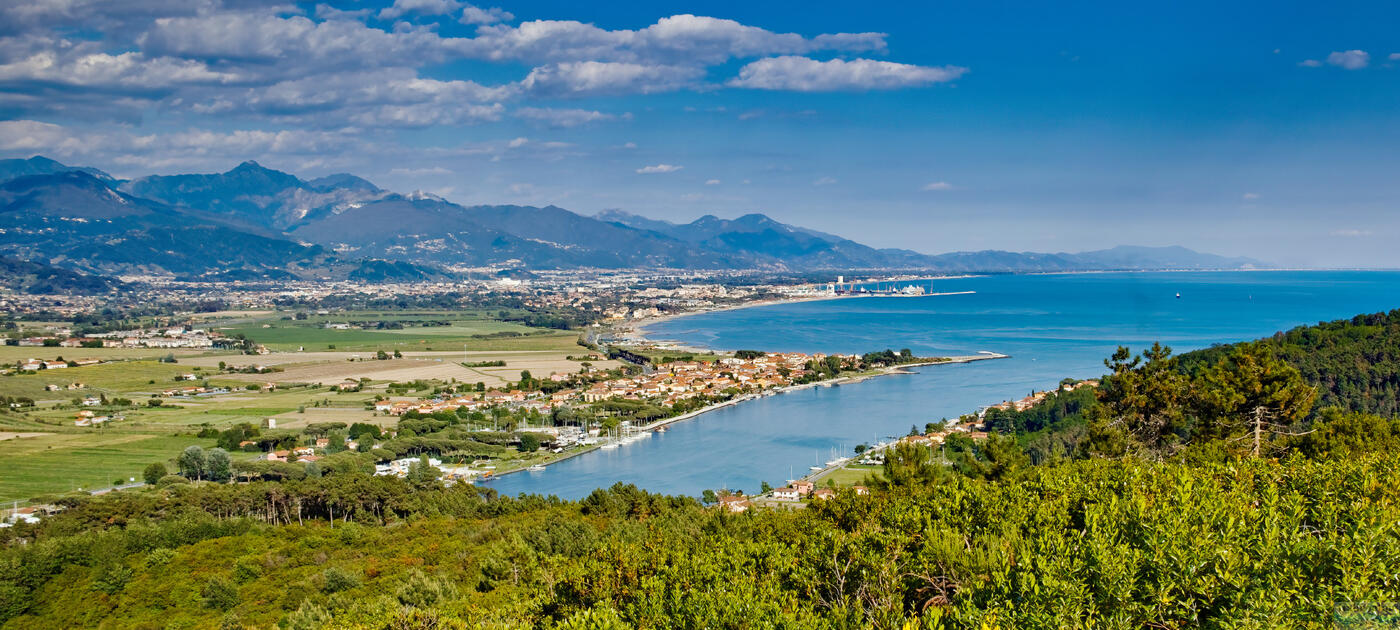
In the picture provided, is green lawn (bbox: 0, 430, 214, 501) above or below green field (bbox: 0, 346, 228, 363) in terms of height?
below

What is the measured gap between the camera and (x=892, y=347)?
54469 mm

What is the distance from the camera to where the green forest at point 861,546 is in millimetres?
4676

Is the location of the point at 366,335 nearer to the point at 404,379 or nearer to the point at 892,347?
the point at 404,379

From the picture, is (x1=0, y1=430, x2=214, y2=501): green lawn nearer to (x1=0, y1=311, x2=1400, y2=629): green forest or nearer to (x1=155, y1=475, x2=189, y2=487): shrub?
(x1=155, y1=475, x2=189, y2=487): shrub

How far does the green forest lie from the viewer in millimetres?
4676

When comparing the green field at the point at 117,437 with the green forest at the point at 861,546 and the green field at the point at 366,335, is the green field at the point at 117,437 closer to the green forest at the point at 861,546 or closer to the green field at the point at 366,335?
the green forest at the point at 861,546

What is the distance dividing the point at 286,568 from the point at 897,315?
2899 inches

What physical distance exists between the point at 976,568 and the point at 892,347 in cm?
4997

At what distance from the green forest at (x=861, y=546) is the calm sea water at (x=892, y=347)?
8143 millimetres

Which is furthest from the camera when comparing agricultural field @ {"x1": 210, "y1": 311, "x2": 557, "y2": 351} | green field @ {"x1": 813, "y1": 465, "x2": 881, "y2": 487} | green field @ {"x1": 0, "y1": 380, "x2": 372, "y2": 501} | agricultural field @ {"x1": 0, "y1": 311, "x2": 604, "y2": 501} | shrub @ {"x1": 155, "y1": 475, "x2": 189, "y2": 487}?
agricultural field @ {"x1": 210, "y1": 311, "x2": 557, "y2": 351}

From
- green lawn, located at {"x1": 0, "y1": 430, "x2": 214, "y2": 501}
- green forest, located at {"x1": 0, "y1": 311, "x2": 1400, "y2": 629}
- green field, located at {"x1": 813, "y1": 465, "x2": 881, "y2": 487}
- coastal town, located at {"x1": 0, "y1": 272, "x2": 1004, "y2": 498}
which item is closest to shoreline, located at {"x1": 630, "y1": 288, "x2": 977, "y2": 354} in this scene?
coastal town, located at {"x1": 0, "y1": 272, "x2": 1004, "y2": 498}

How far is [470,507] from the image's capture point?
18094 millimetres

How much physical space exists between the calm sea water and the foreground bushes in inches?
497

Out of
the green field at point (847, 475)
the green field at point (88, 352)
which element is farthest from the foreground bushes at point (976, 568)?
the green field at point (88, 352)
